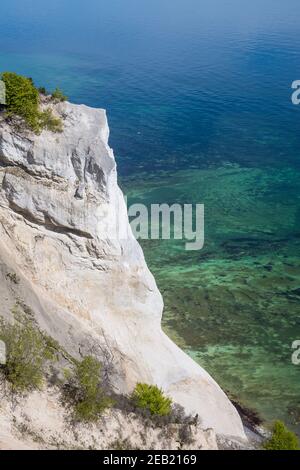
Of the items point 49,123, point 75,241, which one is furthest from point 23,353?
point 49,123

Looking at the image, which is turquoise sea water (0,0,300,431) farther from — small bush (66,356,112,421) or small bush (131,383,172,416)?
small bush (66,356,112,421)

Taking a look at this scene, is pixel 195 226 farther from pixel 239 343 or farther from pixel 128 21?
pixel 128 21

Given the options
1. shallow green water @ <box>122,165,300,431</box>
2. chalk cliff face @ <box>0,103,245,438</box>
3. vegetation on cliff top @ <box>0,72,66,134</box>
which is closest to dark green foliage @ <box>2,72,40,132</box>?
vegetation on cliff top @ <box>0,72,66,134</box>

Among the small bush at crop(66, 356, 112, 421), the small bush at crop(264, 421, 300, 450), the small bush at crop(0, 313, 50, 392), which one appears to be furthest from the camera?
the small bush at crop(264, 421, 300, 450)

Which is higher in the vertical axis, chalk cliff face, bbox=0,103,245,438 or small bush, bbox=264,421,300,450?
chalk cliff face, bbox=0,103,245,438

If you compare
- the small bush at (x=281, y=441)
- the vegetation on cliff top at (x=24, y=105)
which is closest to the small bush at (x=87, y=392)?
the small bush at (x=281, y=441)

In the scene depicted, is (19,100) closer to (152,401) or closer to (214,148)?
(152,401)

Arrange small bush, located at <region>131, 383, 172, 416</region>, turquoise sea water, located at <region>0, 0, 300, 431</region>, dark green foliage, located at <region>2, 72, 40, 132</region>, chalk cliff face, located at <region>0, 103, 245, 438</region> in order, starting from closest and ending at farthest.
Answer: small bush, located at <region>131, 383, 172, 416</region>, dark green foliage, located at <region>2, 72, 40, 132</region>, chalk cliff face, located at <region>0, 103, 245, 438</region>, turquoise sea water, located at <region>0, 0, 300, 431</region>
